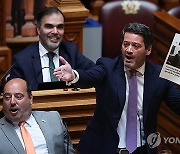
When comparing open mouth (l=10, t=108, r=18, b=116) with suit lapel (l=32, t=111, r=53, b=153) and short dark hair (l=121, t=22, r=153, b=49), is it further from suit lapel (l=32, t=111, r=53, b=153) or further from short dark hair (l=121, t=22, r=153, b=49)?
short dark hair (l=121, t=22, r=153, b=49)

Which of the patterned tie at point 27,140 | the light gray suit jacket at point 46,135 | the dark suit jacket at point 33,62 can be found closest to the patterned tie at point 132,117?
the light gray suit jacket at point 46,135

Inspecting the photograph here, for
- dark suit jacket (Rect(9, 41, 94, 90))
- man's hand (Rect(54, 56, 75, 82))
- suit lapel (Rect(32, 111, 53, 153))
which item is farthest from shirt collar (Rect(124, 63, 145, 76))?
dark suit jacket (Rect(9, 41, 94, 90))

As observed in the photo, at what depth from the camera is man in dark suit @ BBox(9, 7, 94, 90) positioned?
255cm

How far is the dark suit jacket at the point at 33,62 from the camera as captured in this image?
2543mm

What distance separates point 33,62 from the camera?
2.58 meters

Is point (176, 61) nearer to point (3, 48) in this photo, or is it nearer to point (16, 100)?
point (16, 100)

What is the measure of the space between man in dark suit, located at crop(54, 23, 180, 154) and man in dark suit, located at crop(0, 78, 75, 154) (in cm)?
11

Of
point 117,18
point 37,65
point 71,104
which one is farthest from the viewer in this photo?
point 117,18

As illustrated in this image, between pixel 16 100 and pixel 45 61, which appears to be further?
pixel 45 61

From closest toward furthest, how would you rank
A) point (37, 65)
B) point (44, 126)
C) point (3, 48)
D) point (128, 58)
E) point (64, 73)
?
point (64, 73) → point (128, 58) → point (44, 126) → point (37, 65) → point (3, 48)

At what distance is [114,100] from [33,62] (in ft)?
2.10

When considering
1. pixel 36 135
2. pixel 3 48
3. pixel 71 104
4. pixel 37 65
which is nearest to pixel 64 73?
pixel 36 135

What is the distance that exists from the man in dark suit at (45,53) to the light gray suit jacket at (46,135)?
0.36m

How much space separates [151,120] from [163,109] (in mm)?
1009
